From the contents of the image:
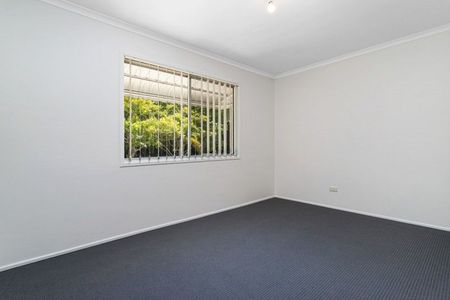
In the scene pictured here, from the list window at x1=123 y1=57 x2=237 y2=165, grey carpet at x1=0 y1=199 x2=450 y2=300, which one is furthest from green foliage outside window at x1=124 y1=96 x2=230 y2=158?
grey carpet at x1=0 y1=199 x2=450 y2=300

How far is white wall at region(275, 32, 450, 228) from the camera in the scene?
316 centimetres

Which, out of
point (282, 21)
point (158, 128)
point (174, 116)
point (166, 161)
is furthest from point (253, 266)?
point (282, 21)

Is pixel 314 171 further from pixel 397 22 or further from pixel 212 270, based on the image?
pixel 212 270

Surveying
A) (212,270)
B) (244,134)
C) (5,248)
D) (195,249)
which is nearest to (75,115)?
(5,248)

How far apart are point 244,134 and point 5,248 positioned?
141 inches

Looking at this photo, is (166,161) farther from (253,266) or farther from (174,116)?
(253,266)

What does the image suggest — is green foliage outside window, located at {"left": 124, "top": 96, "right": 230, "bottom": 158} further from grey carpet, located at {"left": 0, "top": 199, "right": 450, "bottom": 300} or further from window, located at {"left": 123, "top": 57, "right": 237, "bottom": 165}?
grey carpet, located at {"left": 0, "top": 199, "right": 450, "bottom": 300}

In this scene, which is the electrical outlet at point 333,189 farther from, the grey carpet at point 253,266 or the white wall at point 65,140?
the white wall at point 65,140

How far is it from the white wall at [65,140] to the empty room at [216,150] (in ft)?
0.05

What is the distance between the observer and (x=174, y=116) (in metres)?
3.50

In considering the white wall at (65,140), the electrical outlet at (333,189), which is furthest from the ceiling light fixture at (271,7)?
the electrical outlet at (333,189)

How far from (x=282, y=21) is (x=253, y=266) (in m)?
2.86

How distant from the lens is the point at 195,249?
8.57ft

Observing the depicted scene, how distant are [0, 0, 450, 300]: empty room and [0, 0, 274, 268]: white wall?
0.01 m
